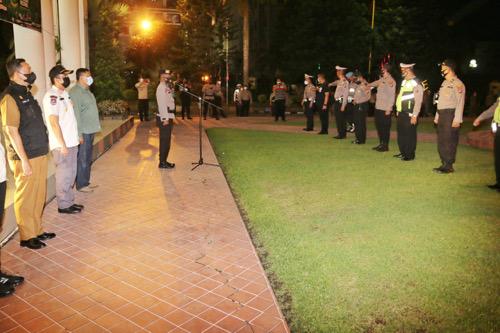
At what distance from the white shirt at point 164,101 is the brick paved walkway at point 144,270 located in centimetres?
211

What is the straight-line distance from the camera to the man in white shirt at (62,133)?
569 centimetres

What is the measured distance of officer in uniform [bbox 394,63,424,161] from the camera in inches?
382

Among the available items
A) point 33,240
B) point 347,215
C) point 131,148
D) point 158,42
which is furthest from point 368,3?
point 33,240

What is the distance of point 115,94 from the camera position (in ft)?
60.6

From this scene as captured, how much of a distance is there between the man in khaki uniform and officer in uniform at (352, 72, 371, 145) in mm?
9210

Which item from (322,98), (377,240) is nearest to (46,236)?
(377,240)

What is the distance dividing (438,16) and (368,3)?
5.49 m

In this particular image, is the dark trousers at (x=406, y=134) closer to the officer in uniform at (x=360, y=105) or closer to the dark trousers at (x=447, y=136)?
the dark trousers at (x=447, y=136)

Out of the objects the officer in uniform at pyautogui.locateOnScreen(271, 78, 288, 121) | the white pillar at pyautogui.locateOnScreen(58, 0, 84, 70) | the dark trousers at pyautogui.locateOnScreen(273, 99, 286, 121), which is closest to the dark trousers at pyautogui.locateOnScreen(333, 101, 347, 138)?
the officer in uniform at pyautogui.locateOnScreen(271, 78, 288, 121)

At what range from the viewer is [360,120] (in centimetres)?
1277

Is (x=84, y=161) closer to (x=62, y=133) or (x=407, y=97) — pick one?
(x=62, y=133)

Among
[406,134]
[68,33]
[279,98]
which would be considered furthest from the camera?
[279,98]

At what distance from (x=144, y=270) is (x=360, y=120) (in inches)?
372

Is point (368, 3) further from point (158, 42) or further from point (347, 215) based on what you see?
point (347, 215)
